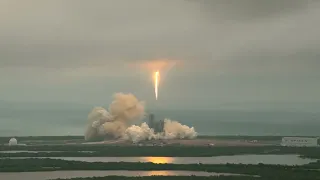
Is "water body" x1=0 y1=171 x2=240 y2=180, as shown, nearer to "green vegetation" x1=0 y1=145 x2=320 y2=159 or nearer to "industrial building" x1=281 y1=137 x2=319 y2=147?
"green vegetation" x1=0 y1=145 x2=320 y2=159

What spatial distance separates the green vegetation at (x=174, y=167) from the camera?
77.1 m

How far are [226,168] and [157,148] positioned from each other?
4695cm

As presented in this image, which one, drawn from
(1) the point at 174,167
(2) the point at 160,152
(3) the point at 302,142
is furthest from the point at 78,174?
(3) the point at 302,142

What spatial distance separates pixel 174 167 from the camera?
287 feet

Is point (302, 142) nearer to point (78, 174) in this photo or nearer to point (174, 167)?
point (174, 167)

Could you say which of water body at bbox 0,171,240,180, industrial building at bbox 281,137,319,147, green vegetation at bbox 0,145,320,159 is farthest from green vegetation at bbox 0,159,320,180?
industrial building at bbox 281,137,319,147

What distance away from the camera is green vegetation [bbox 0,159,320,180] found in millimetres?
77125

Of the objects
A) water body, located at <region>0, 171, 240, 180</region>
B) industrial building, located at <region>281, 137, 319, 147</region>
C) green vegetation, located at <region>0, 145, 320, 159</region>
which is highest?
industrial building, located at <region>281, 137, 319, 147</region>

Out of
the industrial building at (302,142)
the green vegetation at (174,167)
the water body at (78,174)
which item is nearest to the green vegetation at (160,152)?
the industrial building at (302,142)

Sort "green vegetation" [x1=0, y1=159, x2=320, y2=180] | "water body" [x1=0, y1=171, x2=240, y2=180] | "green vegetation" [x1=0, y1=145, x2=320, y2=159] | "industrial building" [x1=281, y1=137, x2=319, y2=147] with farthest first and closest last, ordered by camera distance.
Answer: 1. "industrial building" [x1=281, y1=137, x2=319, y2=147]
2. "green vegetation" [x1=0, y1=145, x2=320, y2=159]
3. "green vegetation" [x1=0, y1=159, x2=320, y2=180]
4. "water body" [x1=0, y1=171, x2=240, y2=180]

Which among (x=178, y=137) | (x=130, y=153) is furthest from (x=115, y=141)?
(x=130, y=153)

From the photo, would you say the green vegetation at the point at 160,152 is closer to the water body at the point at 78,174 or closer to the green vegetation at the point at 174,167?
the green vegetation at the point at 174,167

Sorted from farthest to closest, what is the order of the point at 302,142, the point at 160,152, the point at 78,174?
the point at 302,142, the point at 160,152, the point at 78,174

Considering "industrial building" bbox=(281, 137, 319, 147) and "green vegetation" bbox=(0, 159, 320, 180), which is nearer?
"green vegetation" bbox=(0, 159, 320, 180)
